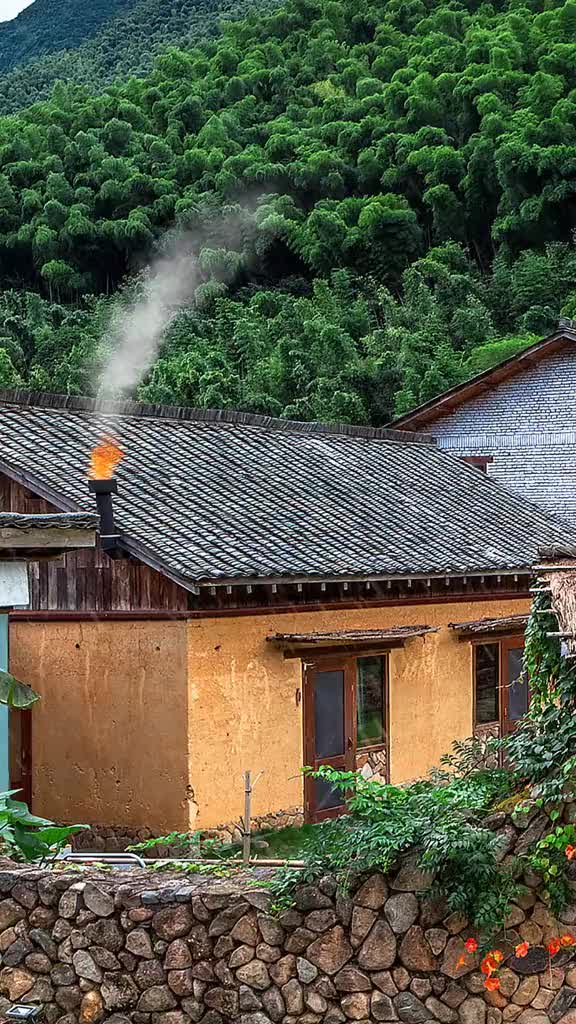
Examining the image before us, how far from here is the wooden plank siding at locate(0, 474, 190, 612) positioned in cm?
1402

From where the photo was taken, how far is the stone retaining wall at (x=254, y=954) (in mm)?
7969

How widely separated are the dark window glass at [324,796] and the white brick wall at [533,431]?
36.3ft

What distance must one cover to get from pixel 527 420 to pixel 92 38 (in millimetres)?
69995

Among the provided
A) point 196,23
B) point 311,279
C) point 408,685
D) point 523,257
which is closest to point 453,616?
point 408,685

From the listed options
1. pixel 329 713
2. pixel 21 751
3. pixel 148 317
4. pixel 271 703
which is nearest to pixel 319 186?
pixel 148 317

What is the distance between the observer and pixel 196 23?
84.1m

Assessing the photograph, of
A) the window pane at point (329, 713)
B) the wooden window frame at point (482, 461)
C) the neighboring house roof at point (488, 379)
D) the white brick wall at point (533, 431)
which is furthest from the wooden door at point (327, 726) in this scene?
the neighboring house roof at point (488, 379)

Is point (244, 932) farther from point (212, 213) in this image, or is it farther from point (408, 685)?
point (212, 213)

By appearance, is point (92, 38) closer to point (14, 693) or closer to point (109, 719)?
point (109, 719)

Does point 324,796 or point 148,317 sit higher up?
point 148,317

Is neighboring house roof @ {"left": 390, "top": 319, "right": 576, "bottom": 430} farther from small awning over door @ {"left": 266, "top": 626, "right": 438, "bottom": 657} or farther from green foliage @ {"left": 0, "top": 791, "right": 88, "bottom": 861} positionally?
green foliage @ {"left": 0, "top": 791, "right": 88, "bottom": 861}

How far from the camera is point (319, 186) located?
60.4 m

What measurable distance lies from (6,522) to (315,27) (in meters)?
63.0

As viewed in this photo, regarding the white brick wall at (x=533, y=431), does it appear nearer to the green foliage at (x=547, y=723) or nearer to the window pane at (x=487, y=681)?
the window pane at (x=487, y=681)
